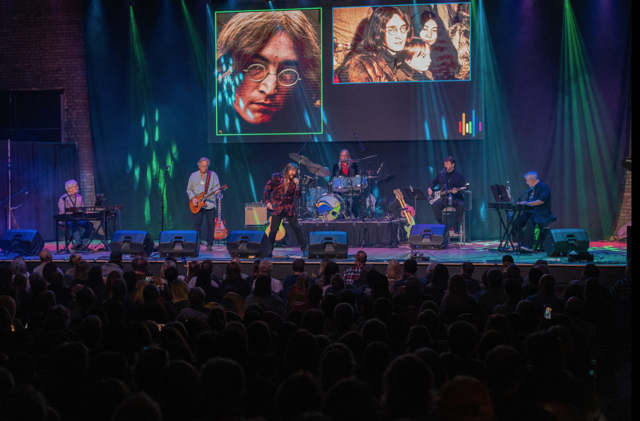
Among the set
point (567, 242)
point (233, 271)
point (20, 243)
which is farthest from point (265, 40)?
point (233, 271)

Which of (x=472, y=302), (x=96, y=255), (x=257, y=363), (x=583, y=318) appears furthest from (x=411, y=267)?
(x=96, y=255)

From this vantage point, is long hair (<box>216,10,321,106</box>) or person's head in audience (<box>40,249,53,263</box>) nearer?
person's head in audience (<box>40,249,53,263</box>)

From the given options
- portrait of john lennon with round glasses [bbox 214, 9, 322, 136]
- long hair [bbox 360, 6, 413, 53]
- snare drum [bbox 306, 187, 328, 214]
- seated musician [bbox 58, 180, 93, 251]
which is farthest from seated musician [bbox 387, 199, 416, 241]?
seated musician [bbox 58, 180, 93, 251]

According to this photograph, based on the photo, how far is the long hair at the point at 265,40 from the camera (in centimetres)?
1323

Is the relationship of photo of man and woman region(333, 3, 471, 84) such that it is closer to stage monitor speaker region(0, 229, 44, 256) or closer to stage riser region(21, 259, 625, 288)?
stage riser region(21, 259, 625, 288)

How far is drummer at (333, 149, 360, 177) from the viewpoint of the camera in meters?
12.6

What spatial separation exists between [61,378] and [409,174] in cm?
1109

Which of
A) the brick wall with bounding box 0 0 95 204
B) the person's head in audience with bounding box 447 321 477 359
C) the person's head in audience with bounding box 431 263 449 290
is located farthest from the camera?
the brick wall with bounding box 0 0 95 204

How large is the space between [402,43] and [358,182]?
3185mm

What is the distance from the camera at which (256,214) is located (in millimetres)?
12812

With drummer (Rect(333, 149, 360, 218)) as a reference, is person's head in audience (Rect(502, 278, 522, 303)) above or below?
below

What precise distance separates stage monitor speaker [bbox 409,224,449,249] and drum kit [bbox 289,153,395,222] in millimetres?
1316

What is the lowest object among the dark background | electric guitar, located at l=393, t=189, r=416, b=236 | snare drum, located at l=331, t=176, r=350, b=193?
electric guitar, located at l=393, t=189, r=416, b=236

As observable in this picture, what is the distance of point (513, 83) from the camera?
13.1 meters
